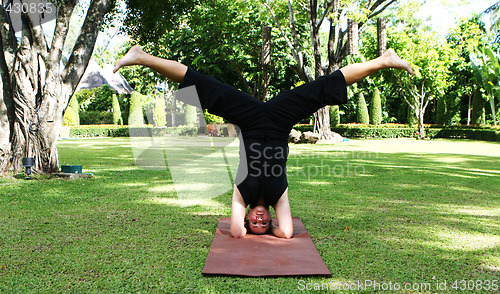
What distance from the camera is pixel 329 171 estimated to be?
10.0m

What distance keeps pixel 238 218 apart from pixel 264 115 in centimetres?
126

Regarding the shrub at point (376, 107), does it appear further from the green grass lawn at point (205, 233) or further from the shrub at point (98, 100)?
the shrub at point (98, 100)

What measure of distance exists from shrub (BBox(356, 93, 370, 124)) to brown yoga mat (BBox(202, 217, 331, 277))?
26992 millimetres

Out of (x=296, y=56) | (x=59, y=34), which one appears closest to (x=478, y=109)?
(x=296, y=56)


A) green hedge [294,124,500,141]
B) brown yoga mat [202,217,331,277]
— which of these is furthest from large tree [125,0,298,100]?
brown yoga mat [202,217,331,277]

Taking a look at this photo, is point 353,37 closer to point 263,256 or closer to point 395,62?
point 395,62

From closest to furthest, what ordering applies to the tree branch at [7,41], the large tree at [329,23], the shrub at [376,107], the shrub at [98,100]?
the tree branch at [7,41] → the large tree at [329,23] → the shrub at [376,107] → the shrub at [98,100]

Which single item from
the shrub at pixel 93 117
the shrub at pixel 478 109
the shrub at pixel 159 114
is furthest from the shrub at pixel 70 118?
the shrub at pixel 478 109

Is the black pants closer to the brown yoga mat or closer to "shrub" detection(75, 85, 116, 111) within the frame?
the brown yoga mat

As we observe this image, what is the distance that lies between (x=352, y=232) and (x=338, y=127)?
24.2 m

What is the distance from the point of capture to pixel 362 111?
30.1 metres

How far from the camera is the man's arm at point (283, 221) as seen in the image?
4383 millimetres

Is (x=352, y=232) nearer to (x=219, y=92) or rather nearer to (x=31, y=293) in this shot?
(x=219, y=92)

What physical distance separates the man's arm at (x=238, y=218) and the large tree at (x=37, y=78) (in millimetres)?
5992
